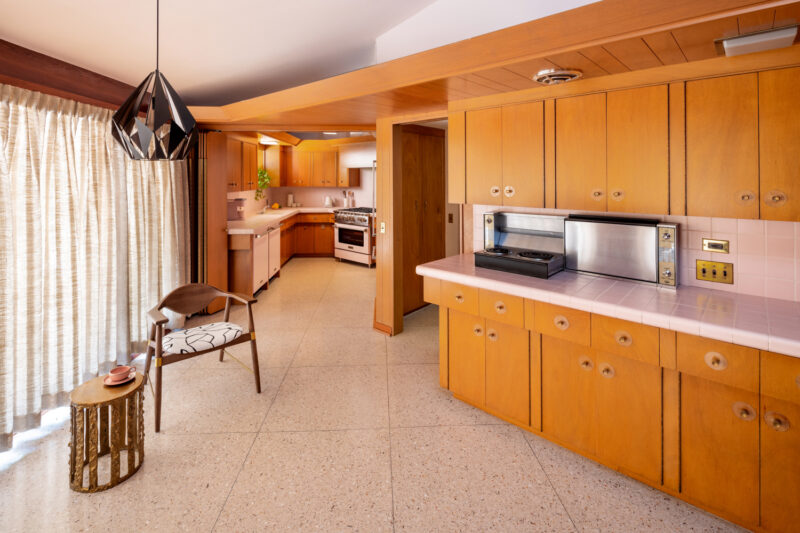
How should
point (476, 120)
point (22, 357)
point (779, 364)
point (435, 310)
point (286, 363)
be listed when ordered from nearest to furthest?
point (779, 364), point (22, 357), point (476, 120), point (286, 363), point (435, 310)

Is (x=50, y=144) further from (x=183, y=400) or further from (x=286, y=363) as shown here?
(x=286, y=363)

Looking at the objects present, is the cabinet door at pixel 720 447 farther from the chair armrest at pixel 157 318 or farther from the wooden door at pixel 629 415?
the chair armrest at pixel 157 318

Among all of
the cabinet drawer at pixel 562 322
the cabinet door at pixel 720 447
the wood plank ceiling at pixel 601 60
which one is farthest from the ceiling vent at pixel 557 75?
the cabinet door at pixel 720 447

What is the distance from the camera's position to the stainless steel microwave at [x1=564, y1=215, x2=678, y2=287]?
2.17 m

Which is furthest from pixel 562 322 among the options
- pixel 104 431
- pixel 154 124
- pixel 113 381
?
pixel 104 431

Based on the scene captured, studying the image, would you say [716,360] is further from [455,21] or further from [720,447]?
[455,21]

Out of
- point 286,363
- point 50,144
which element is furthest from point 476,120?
point 50,144

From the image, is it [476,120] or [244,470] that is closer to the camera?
[244,470]

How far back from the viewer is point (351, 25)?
10.1 feet

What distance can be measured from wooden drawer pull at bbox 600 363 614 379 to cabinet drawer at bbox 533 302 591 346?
0.15m

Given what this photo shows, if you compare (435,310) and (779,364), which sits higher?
(779,364)

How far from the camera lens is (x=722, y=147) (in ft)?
6.19

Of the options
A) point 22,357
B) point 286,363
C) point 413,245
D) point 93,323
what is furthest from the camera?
point 413,245

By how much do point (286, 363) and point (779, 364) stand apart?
10.8ft
